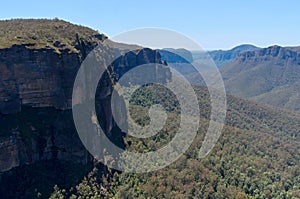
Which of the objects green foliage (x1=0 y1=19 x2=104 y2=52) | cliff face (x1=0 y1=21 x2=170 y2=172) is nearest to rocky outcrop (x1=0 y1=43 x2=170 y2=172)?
cliff face (x1=0 y1=21 x2=170 y2=172)

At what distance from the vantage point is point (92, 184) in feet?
141

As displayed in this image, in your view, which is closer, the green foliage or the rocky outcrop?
the rocky outcrop

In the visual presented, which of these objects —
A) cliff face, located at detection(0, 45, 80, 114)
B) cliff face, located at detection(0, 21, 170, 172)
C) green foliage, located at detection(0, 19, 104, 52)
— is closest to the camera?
cliff face, located at detection(0, 21, 170, 172)

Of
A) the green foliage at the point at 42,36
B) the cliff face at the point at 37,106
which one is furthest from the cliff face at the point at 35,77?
the green foliage at the point at 42,36

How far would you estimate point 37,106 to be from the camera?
4181 centimetres

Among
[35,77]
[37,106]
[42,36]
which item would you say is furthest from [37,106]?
[42,36]

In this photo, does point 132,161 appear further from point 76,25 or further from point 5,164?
point 76,25

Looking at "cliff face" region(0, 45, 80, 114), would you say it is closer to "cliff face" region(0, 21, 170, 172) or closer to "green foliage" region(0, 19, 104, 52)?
"cliff face" region(0, 21, 170, 172)

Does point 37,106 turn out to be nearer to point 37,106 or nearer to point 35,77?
point 37,106

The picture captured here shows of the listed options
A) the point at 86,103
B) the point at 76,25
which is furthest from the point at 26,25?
the point at 86,103

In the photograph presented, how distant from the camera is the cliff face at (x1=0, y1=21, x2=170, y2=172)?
1518 inches

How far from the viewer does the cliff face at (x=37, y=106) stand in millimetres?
38562

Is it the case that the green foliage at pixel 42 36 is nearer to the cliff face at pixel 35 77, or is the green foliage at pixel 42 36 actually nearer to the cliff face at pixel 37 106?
the cliff face at pixel 37 106

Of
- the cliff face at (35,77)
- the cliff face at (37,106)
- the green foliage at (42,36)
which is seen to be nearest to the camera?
the cliff face at (37,106)
